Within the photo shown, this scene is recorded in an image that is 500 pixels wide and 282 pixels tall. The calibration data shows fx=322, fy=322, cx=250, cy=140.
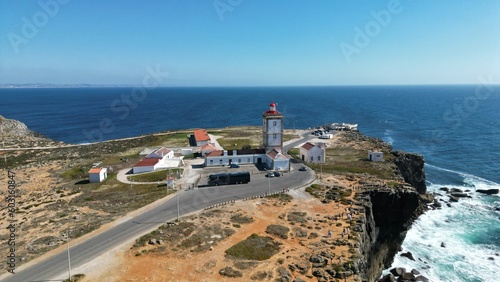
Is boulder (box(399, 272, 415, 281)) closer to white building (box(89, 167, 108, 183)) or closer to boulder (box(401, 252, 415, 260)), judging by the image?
boulder (box(401, 252, 415, 260))

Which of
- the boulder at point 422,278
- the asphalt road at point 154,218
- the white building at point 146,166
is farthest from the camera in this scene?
the white building at point 146,166

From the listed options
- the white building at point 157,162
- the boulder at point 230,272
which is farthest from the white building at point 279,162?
the boulder at point 230,272

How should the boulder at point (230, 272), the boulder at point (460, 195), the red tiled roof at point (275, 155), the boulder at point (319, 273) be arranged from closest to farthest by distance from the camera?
the boulder at point (230, 272) → the boulder at point (319, 273) → the red tiled roof at point (275, 155) → the boulder at point (460, 195)

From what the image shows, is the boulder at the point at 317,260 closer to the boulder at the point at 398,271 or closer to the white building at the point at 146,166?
the boulder at the point at 398,271

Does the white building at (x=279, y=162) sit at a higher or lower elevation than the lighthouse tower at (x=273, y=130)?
lower

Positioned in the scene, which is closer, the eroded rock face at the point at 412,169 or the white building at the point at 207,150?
the eroded rock face at the point at 412,169

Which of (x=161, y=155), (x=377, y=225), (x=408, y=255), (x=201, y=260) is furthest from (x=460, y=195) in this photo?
(x=161, y=155)

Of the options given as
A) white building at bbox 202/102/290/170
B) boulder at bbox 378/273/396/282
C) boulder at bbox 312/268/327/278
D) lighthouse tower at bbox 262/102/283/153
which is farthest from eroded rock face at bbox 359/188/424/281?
lighthouse tower at bbox 262/102/283/153

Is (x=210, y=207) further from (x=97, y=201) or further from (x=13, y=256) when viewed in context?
(x=13, y=256)

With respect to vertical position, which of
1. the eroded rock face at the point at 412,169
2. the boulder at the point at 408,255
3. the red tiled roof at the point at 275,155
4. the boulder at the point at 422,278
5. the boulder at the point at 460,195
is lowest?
the boulder at the point at 408,255
